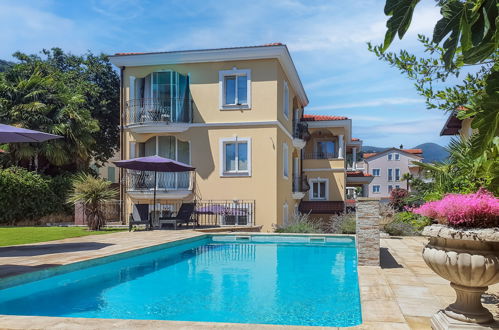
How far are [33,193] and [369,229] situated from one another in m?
18.6

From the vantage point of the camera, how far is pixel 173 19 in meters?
15.6

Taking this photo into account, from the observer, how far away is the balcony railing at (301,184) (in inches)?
1037

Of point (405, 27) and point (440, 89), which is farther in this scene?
point (440, 89)

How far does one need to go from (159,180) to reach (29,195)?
6.54 meters

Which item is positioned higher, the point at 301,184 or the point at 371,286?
the point at 301,184

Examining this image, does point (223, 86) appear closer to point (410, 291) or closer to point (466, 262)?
point (410, 291)

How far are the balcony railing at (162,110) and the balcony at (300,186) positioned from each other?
816cm

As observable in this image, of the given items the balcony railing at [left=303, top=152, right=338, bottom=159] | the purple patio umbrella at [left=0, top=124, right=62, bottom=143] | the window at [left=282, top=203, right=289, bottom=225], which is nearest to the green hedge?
the window at [left=282, top=203, right=289, bottom=225]

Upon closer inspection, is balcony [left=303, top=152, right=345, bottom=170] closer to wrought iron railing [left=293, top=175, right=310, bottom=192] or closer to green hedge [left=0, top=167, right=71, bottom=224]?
wrought iron railing [left=293, top=175, right=310, bottom=192]

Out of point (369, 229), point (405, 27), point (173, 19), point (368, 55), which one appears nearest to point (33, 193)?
point (173, 19)

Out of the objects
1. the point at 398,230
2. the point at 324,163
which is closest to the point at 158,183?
the point at 398,230

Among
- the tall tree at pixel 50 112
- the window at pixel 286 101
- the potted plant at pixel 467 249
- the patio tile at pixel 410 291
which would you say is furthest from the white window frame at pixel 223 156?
the potted plant at pixel 467 249

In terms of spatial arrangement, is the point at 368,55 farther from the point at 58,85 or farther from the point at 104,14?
the point at 58,85

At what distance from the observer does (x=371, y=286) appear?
21.3 ft
